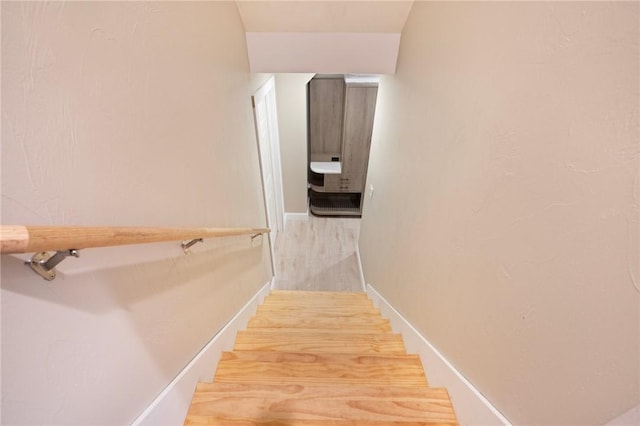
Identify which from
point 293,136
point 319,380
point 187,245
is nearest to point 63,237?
point 187,245

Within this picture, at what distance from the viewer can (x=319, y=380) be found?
4.27ft

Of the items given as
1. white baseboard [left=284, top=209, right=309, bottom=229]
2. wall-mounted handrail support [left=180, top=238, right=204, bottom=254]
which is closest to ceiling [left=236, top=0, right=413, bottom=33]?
wall-mounted handrail support [left=180, top=238, right=204, bottom=254]

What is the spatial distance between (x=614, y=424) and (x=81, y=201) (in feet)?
3.60

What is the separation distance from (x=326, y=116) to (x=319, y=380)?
13.0 ft

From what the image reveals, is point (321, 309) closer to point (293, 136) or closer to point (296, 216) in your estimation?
point (293, 136)

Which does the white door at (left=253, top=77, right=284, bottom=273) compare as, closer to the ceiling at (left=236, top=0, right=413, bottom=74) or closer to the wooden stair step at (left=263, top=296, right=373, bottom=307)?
the ceiling at (left=236, top=0, right=413, bottom=74)

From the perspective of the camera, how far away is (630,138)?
1.57 feet

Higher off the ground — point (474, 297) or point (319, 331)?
point (474, 297)

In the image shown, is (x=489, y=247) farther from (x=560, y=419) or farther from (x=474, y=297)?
(x=560, y=419)

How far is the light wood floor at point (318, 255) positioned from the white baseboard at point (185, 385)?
90.2 inches

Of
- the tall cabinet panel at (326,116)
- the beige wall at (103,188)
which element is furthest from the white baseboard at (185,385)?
the tall cabinet panel at (326,116)

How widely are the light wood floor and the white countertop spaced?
2.86 feet

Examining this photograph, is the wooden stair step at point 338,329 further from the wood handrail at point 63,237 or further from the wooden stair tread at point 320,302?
the wood handrail at point 63,237

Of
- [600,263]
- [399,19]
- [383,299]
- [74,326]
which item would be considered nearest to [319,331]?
[383,299]
